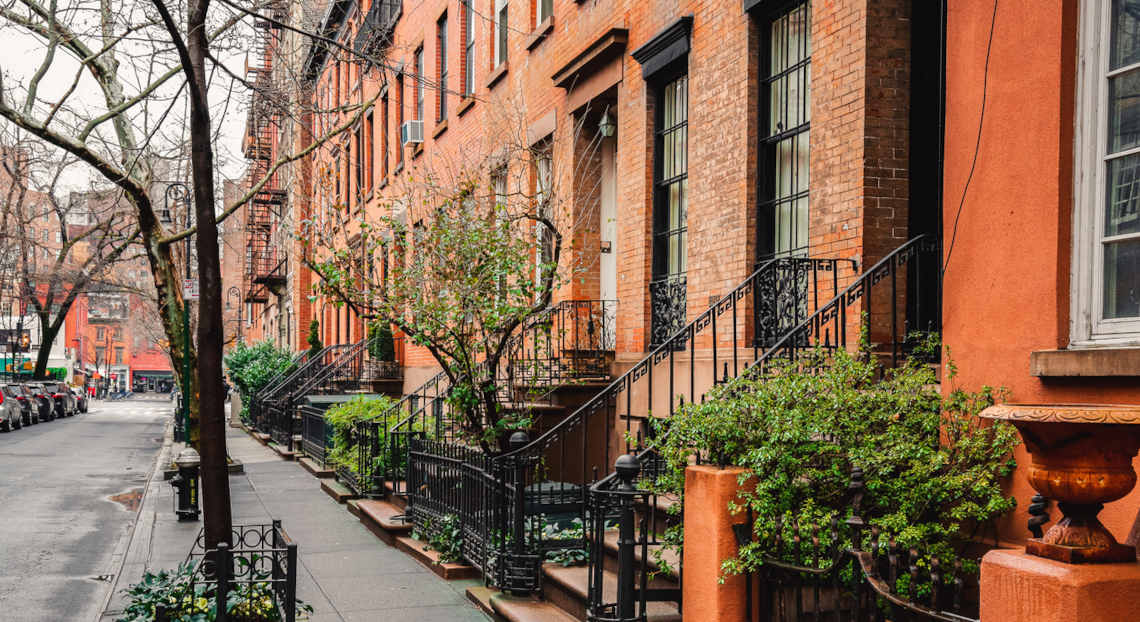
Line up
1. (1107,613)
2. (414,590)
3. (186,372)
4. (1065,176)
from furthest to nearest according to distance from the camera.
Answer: (186,372) < (414,590) < (1065,176) < (1107,613)

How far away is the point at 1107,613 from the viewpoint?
137 inches

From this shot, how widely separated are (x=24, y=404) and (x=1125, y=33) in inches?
1580

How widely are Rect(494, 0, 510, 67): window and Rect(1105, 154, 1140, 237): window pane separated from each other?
12.6 m

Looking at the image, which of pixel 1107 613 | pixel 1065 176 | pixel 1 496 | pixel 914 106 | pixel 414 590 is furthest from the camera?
pixel 1 496

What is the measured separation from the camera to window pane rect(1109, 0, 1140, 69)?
16.4ft

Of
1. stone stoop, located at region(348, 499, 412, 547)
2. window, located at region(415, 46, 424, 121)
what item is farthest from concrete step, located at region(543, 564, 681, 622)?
window, located at region(415, 46, 424, 121)

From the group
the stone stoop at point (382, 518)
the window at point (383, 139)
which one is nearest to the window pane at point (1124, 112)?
the stone stoop at point (382, 518)

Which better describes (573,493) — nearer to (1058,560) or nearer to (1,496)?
(1058,560)

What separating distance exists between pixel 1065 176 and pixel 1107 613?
2.52 meters

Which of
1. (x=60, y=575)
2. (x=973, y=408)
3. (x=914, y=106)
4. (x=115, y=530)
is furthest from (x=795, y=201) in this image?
(x=115, y=530)

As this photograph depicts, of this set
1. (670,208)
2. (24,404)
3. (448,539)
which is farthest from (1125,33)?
(24,404)

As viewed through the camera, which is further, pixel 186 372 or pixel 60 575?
pixel 186 372

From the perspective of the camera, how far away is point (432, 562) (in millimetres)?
9734

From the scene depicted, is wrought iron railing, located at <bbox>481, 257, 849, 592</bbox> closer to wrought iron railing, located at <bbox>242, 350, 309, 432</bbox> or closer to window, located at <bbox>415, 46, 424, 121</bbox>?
window, located at <bbox>415, 46, 424, 121</bbox>
